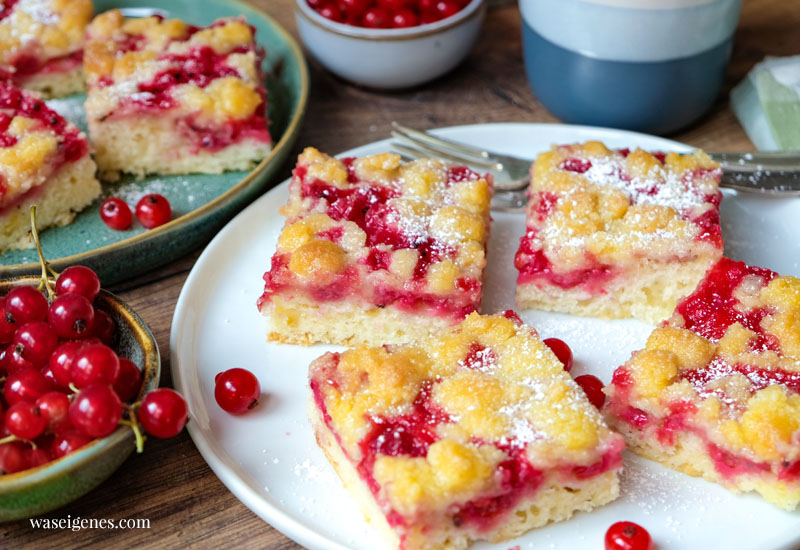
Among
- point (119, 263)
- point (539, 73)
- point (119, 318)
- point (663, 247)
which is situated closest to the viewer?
point (119, 318)

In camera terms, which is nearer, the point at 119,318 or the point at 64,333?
the point at 64,333

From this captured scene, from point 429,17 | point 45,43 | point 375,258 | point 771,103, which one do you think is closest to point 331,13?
point 429,17

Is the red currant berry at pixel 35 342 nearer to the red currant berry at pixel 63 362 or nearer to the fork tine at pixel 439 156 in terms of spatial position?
the red currant berry at pixel 63 362

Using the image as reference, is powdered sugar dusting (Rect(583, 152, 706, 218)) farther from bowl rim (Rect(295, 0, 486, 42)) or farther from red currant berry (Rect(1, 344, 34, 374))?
red currant berry (Rect(1, 344, 34, 374))

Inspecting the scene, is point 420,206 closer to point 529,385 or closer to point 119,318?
point 529,385

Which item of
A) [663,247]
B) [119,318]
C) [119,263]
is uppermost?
[663,247]

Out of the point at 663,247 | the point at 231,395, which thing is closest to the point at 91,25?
the point at 231,395
